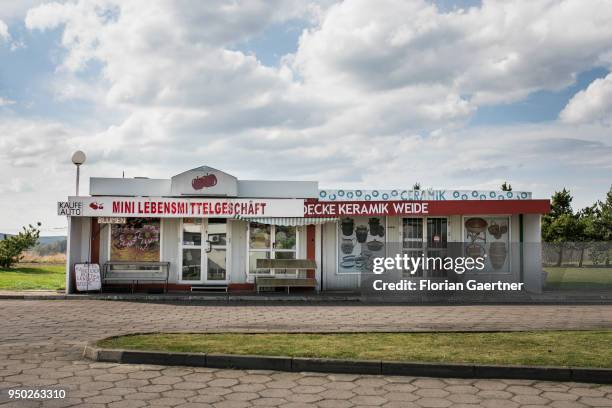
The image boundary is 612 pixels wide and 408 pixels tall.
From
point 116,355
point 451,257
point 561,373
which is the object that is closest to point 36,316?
point 116,355

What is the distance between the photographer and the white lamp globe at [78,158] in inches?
813

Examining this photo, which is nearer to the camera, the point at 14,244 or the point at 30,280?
the point at 30,280

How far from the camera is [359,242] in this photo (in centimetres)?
2130

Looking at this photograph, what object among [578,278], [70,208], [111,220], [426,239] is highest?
[70,208]

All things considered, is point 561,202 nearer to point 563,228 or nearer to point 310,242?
point 563,228

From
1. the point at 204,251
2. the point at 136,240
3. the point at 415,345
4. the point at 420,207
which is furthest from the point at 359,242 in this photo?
the point at 415,345

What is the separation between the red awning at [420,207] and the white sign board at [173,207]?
2.66ft

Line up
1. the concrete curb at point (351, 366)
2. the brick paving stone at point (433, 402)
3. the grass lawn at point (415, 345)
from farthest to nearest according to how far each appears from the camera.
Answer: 1. the grass lawn at point (415, 345)
2. the concrete curb at point (351, 366)
3. the brick paving stone at point (433, 402)

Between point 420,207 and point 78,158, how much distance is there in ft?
38.6

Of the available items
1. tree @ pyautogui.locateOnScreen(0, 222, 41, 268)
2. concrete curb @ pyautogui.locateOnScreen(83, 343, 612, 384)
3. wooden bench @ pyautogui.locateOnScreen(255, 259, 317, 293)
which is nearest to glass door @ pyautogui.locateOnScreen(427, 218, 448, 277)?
wooden bench @ pyautogui.locateOnScreen(255, 259, 317, 293)

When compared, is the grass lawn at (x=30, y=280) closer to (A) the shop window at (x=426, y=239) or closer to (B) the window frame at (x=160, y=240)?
(B) the window frame at (x=160, y=240)

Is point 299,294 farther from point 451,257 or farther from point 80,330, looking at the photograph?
point 80,330
